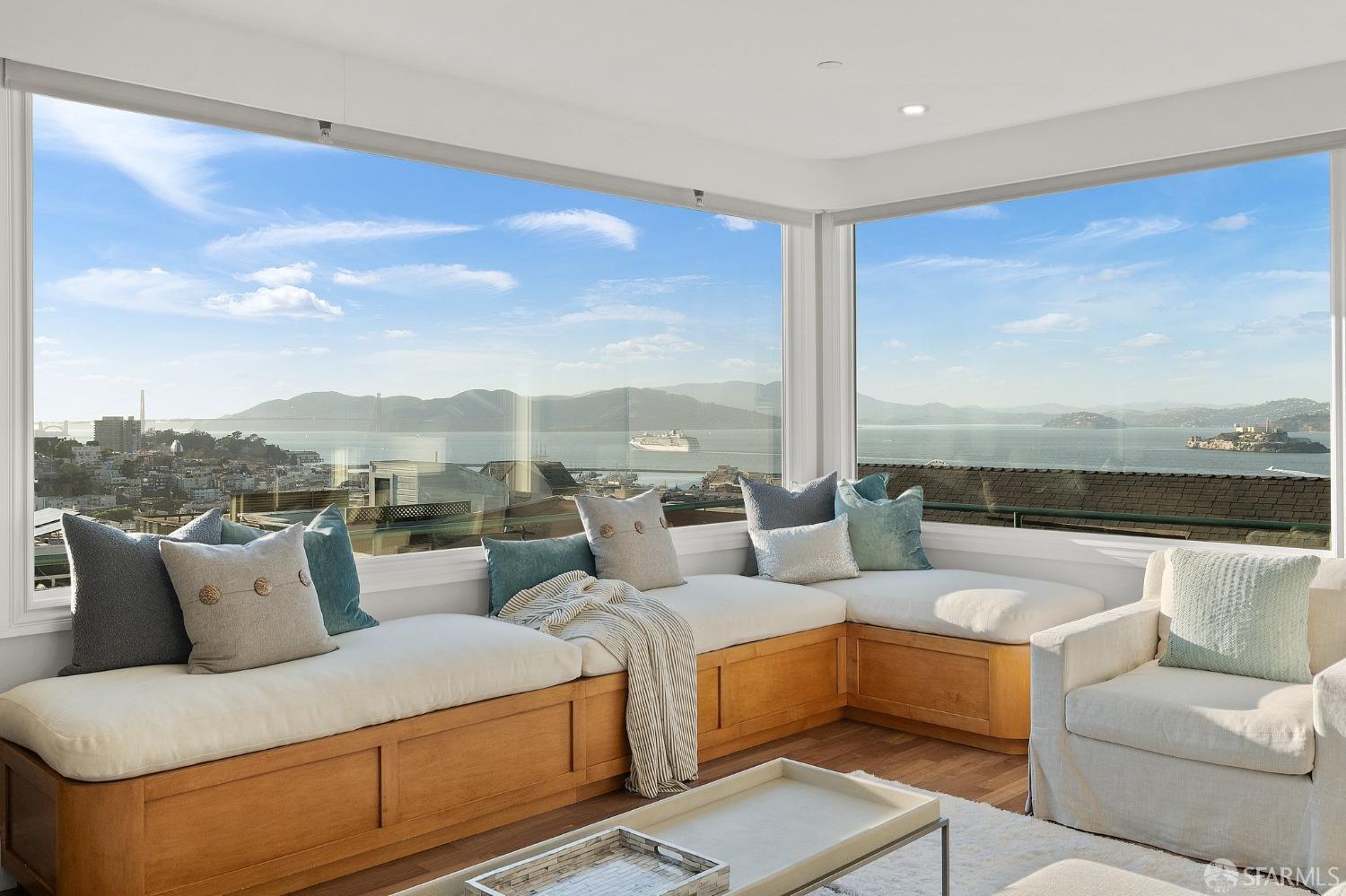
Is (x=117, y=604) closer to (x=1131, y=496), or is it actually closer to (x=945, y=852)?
(x=945, y=852)

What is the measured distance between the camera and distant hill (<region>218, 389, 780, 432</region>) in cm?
387

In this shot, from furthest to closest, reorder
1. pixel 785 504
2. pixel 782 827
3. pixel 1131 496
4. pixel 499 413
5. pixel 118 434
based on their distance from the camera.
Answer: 1. pixel 785 504
2. pixel 1131 496
3. pixel 499 413
4. pixel 118 434
5. pixel 782 827

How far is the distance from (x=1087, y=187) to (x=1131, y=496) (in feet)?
4.56

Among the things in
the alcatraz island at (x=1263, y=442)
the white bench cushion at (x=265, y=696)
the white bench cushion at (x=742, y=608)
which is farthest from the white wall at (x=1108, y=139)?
the white bench cushion at (x=265, y=696)

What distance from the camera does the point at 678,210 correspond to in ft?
16.9

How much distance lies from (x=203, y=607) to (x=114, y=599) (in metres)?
0.26

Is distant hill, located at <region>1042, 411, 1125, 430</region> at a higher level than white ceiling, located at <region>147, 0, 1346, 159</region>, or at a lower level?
lower

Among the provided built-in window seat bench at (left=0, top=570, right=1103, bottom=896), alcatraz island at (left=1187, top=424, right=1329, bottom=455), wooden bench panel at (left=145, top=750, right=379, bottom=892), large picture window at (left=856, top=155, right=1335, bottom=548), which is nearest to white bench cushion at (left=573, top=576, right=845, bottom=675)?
built-in window seat bench at (left=0, top=570, right=1103, bottom=896)

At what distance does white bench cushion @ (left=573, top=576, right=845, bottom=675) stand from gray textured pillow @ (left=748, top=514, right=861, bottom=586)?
0.44 ft

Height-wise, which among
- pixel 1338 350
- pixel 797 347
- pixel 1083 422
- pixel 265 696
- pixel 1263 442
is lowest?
pixel 265 696

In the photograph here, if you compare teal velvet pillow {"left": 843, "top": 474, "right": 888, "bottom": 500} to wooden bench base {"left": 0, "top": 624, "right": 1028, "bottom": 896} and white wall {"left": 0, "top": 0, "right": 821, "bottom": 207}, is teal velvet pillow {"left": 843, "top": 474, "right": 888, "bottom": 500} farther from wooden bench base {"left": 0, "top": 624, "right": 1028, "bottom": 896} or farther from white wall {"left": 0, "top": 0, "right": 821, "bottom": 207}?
white wall {"left": 0, "top": 0, "right": 821, "bottom": 207}

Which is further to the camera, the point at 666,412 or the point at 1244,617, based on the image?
the point at 666,412

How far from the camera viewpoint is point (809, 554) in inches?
189

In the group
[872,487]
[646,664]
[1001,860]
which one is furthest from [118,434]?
[872,487]
